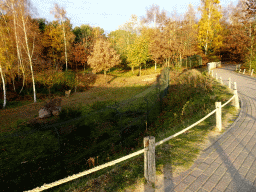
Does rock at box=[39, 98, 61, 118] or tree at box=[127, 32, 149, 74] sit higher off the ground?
tree at box=[127, 32, 149, 74]

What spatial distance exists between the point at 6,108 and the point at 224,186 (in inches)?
782

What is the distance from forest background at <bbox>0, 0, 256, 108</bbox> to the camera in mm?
20062

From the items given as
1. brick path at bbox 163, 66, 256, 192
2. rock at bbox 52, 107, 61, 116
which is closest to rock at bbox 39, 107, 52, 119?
rock at bbox 52, 107, 61, 116

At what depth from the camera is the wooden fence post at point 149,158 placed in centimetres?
352

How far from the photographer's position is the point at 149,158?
3574 mm

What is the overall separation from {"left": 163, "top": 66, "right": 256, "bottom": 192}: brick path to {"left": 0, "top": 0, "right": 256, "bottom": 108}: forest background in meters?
19.3

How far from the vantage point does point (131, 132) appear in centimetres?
1001

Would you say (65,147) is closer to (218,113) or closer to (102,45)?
(218,113)

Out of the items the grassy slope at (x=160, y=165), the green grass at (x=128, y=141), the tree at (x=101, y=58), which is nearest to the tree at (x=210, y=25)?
the tree at (x=101, y=58)

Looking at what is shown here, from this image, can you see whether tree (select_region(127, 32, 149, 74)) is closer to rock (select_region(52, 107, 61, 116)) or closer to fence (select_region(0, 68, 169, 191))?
fence (select_region(0, 68, 169, 191))

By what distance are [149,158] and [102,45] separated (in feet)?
98.6

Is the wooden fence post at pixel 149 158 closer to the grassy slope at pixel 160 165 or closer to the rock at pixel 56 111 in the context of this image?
the grassy slope at pixel 160 165

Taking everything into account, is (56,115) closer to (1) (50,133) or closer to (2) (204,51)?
(1) (50,133)

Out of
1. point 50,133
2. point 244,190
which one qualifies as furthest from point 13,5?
point 244,190
